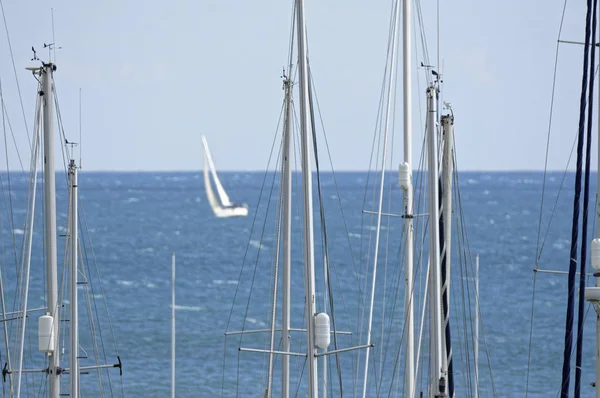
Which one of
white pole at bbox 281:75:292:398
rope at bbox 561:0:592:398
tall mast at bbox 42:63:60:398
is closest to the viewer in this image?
rope at bbox 561:0:592:398

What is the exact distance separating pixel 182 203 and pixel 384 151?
123 meters

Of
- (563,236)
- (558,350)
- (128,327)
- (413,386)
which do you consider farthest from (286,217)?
(563,236)

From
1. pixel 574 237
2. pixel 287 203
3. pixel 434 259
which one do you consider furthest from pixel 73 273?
pixel 574 237

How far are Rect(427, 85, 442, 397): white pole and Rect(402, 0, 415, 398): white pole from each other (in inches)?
53.6

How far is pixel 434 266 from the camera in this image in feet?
54.2

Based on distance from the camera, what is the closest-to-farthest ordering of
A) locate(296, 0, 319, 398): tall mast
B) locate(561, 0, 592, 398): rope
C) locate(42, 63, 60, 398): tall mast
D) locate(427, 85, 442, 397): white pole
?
locate(296, 0, 319, 398): tall mast → locate(427, 85, 442, 397): white pole → locate(561, 0, 592, 398): rope → locate(42, 63, 60, 398): tall mast

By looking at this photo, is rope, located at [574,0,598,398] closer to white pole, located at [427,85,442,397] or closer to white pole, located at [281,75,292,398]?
white pole, located at [427,85,442,397]

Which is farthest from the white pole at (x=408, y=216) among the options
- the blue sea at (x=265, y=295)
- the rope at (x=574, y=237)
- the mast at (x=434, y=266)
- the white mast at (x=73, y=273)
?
the white mast at (x=73, y=273)

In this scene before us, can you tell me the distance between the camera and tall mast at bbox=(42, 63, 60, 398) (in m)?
17.2

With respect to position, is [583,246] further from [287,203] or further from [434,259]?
[287,203]

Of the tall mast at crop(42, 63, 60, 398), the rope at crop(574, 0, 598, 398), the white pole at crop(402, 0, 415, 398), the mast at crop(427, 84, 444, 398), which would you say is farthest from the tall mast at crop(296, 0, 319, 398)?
the tall mast at crop(42, 63, 60, 398)

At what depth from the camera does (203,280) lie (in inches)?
3049

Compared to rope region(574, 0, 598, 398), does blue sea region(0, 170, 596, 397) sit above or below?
below

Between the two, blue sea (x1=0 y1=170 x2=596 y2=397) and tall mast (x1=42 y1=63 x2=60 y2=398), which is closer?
tall mast (x1=42 y1=63 x2=60 y2=398)
